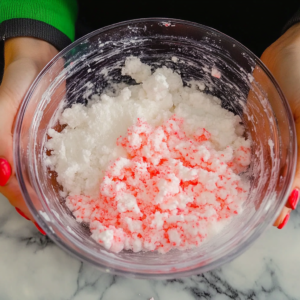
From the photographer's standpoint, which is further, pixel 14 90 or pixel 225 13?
pixel 225 13

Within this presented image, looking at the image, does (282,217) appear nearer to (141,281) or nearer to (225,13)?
(141,281)

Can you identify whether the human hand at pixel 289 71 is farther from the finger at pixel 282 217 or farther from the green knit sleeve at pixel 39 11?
the green knit sleeve at pixel 39 11

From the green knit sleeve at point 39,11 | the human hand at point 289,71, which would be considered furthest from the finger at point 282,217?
the green knit sleeve at point 39,11

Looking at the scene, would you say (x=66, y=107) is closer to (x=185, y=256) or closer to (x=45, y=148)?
(x=45, y=148)

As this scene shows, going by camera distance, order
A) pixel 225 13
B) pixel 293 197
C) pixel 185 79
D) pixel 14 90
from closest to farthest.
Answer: pixel 293 197, pixel 14 90, pixel 185 79, pixel 225 13

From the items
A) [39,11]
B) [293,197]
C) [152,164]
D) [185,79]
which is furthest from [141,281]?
[39,11]

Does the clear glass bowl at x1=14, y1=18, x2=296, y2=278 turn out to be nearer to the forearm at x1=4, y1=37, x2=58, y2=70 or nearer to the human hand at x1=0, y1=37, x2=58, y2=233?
the human hand at x1=0, y1=37, x2=58, y2=233

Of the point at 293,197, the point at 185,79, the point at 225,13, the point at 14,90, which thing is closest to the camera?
the point at 293,197
